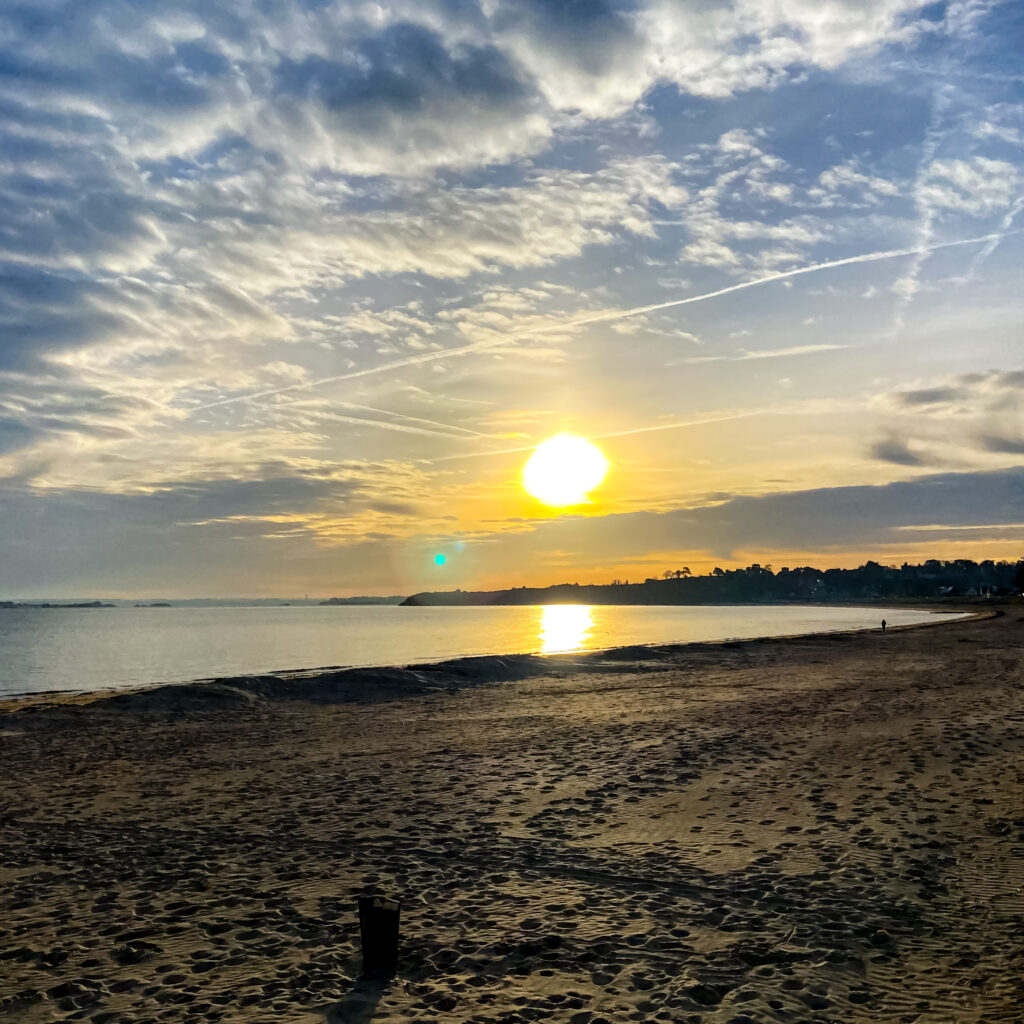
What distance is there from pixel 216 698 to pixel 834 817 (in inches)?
991

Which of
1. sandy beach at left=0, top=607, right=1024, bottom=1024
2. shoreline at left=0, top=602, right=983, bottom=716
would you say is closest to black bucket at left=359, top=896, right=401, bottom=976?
sandy beach at left=0, top=607, right=1024, bottom=1024

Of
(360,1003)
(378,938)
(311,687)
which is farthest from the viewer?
(311,687)

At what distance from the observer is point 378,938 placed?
7262 millimetres

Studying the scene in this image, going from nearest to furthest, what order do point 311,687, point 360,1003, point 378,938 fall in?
point 360,1003 → point 378,938 → point 311,687

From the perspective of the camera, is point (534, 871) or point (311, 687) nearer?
point (534, 871)

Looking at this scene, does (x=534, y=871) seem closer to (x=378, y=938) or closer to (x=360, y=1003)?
(x=378, y=938)

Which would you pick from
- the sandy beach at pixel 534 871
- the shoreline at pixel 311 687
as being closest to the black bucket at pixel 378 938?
the sandy beach at pixel 534 871

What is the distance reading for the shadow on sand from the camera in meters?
6.35

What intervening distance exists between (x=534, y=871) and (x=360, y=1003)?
148 inches

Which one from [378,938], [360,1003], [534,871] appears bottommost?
[534,871]

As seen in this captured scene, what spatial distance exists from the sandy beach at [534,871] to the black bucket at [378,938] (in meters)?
0.17

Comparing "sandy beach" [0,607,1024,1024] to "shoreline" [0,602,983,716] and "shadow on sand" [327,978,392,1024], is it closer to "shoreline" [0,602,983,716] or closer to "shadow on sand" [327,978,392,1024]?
"shadow on sand" [327,978,392,1024]

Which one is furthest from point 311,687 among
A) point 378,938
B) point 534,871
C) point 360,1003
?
point 360,1003

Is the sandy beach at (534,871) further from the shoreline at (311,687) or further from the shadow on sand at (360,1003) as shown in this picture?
the shoreline at (311,687)
